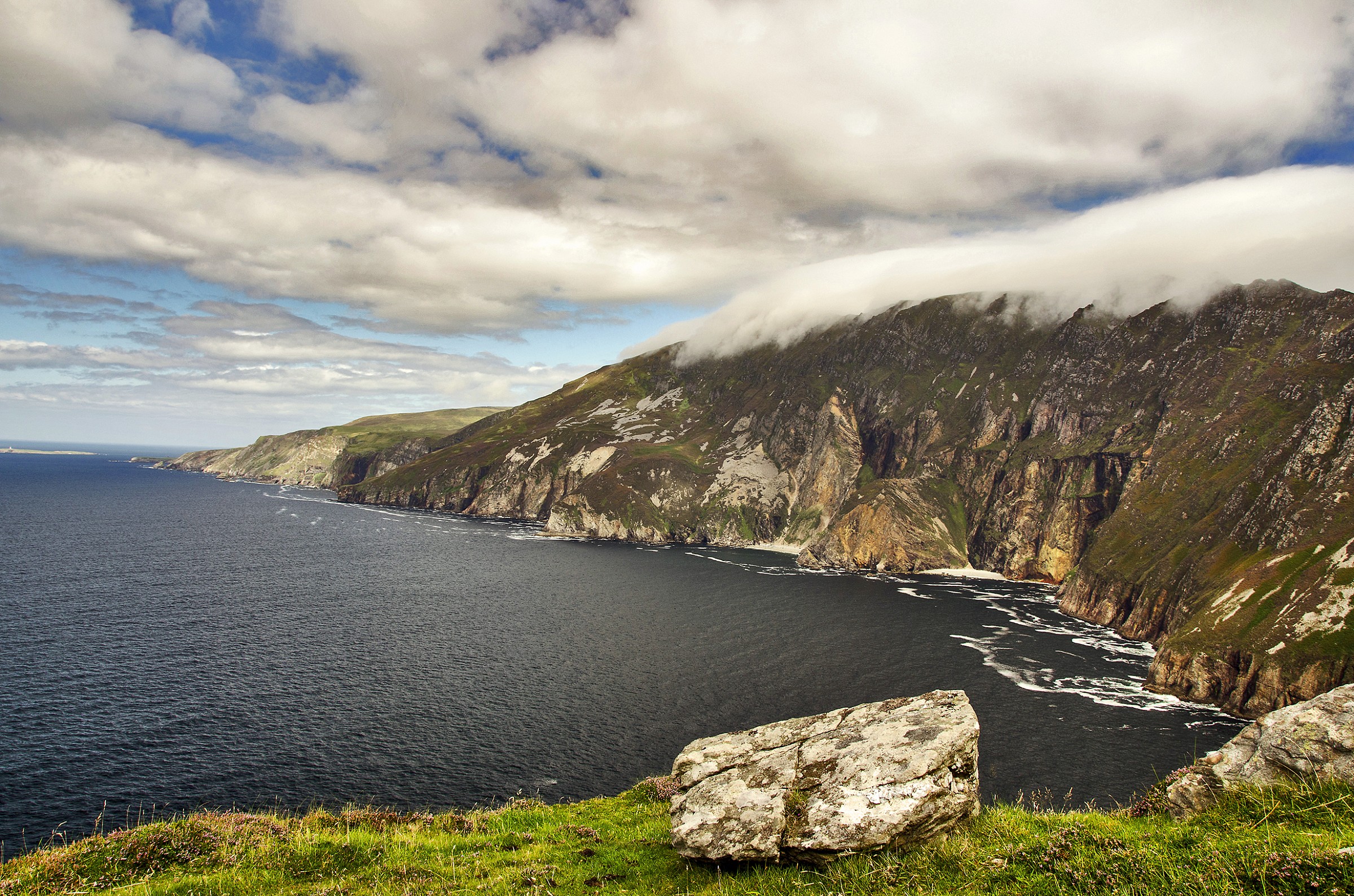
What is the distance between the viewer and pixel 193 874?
53.1 ft

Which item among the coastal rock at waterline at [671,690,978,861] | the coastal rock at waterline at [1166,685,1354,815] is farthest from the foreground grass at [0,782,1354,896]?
the coastal rock at waterline at [1166,685,1354,815]

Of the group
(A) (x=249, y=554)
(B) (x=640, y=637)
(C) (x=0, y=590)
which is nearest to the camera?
(B) (x=640, y=637)

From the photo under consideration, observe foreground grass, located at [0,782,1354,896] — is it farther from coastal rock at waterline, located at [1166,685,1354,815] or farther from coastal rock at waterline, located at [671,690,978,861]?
coastal rock at waterline, located at [1166,685,1354,815]

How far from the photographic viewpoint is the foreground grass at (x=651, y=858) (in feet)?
33.3

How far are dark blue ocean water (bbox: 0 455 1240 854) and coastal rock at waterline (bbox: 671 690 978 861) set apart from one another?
45.3 meters

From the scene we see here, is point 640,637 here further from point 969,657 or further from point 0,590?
point 0,590

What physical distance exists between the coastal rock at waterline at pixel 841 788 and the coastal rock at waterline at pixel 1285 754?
457 cm

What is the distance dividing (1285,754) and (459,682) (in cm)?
8732

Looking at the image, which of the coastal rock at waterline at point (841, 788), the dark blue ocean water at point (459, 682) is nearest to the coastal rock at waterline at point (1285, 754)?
the coastal rock at waterline at point (841, 788)

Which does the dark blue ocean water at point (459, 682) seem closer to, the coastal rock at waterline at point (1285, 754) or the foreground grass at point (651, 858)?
the foreground grass at point (651, 858)

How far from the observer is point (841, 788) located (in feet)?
51.2

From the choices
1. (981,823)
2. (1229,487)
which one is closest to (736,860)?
(981,823)

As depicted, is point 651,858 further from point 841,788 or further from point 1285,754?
point 1285,754

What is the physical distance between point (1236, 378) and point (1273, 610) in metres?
125
